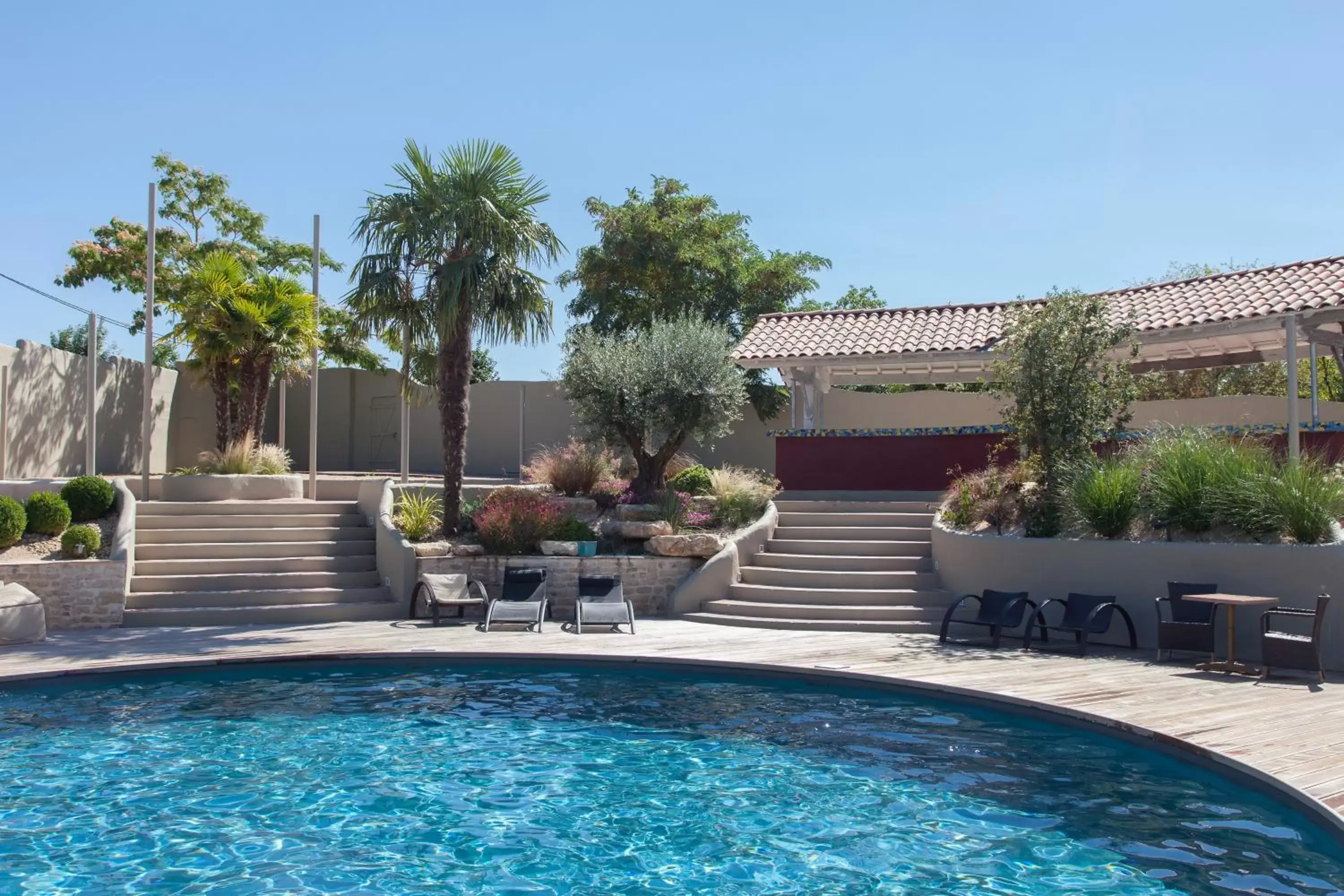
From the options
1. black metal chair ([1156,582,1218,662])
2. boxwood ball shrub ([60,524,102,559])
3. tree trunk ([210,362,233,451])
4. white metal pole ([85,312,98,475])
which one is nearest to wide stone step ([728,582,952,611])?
black metal chair ([1156,582,1218,662])

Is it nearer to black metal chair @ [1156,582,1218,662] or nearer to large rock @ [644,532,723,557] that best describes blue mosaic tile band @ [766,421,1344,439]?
black metal chair @ [1156,582,1218,662]

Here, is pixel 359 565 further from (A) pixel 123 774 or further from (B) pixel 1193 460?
(B) pixel 1193 460

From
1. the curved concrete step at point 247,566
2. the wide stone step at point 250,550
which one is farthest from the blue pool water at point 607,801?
the wide stone step at point 250,550

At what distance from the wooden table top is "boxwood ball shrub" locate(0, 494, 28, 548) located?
1422cm

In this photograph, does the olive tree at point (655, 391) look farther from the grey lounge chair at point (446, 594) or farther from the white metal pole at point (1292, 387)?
the white metal pole at point (1292, 387)

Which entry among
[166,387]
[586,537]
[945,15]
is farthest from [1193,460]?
[166,387]

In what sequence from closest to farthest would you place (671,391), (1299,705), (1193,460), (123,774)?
(123,774), (1299,705), (1193,460), (671,391)

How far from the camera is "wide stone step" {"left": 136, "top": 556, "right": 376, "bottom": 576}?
15086 mm

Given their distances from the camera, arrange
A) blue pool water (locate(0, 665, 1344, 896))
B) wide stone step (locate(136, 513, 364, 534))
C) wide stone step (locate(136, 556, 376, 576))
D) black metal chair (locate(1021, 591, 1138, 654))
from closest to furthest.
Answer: blue pool water (locate(0, 665, 1344, 896)) → black metal chair (locate(1021, 591, 1138, 654)) → wide stone step (locate(136, 556, 376, 576)) → wide stone step (locate(136, 513, 364, 534))

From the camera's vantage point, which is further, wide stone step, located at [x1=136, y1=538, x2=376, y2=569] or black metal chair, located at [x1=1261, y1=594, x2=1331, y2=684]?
wide stone step, located at [x1=136, y1=538, x2=376, y2=569]

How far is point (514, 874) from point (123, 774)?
353 centimetres

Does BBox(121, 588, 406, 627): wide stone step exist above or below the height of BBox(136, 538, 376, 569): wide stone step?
below

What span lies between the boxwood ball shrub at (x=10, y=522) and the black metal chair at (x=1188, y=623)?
45.9 ft

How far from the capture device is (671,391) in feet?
57.7
